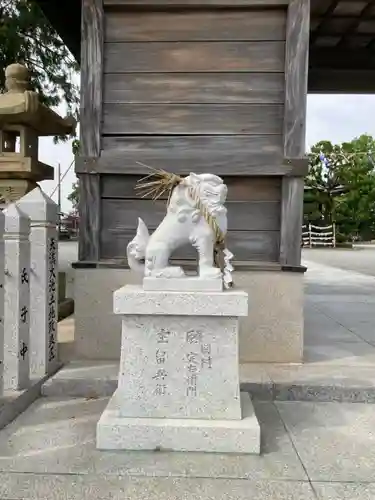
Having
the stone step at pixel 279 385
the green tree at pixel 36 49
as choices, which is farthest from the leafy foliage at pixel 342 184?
the stone step at pixel 279 385

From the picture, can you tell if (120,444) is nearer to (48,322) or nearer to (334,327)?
(48,322)

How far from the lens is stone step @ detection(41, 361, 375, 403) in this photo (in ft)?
12.4

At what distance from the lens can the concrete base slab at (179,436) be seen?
2.89 m

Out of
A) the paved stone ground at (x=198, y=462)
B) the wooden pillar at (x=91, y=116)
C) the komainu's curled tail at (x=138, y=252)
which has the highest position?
the wooden pillar at (x=91, y=116)

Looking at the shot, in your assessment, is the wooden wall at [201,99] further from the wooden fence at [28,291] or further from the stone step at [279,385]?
the stone step at [279,385]

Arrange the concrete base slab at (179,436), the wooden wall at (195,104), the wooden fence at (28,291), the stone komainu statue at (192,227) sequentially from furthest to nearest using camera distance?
the wooden wall at (195,104)
the wooden fence at (28,291)
the stone komainu statue at (192,227)
the concrete base slab at (179,436)

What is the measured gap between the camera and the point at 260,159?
4.48 meters

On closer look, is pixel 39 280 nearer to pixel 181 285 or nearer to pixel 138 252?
pixel 138 252

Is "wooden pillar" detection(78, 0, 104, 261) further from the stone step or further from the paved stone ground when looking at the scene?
the paved stone ground

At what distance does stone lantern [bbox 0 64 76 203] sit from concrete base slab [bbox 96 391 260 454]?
3.59 m

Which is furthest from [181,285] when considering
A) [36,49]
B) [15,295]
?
[36,49]

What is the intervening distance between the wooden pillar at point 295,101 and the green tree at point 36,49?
4999mm

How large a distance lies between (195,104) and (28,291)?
2.22 meters

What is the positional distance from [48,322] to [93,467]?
157 centimetres
